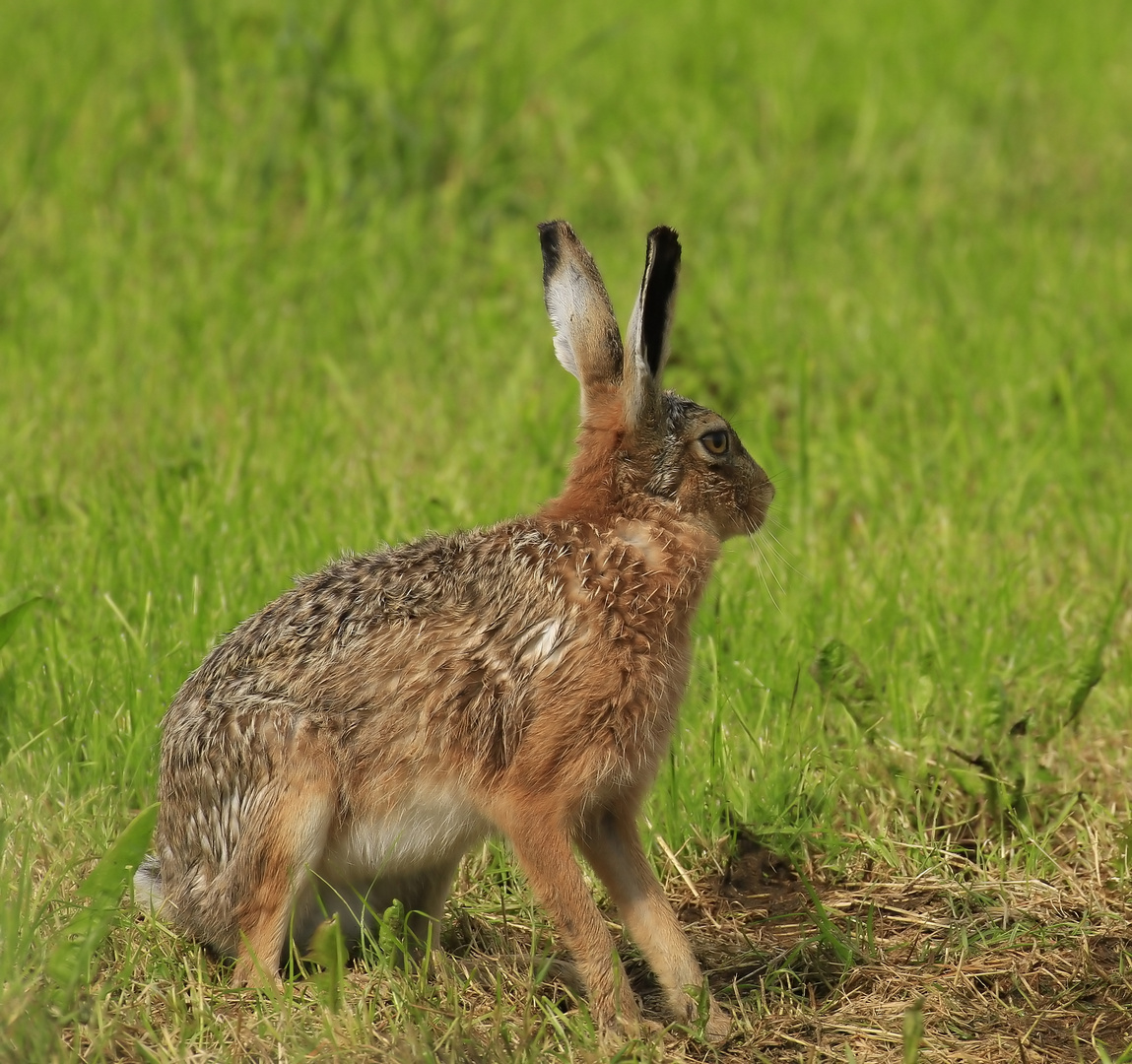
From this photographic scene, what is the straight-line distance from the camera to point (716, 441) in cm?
411

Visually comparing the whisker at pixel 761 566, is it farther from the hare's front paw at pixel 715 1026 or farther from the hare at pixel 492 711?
the hare's front paw at pixel 715 1026

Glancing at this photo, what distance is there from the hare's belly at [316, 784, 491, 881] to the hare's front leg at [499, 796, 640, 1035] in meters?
0.13

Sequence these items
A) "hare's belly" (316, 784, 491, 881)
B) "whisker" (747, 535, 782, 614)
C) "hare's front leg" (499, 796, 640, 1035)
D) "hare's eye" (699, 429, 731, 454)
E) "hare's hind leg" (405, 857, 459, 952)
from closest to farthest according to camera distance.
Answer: "hare's front leg" (499, 796, 640, 1035) → "hare's belly" (316, 784, 491, 881) → "hare's hind leg" (405, 857, 459, 952) → "hare's eye" (699, 429, 731, 454) → "whisker" (747, 535, 782, 614)

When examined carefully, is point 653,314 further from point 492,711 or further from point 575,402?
point 575,402

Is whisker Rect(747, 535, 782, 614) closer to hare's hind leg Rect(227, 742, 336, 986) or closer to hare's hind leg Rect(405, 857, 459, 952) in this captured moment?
hare's hind leg Rect(405, 857, 459, 952)

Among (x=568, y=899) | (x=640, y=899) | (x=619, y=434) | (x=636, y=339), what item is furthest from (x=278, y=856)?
(x=636, y=339)

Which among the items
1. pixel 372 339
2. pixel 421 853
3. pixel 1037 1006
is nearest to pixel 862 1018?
pixel 1037 1006

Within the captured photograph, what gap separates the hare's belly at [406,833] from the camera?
12.3 feet

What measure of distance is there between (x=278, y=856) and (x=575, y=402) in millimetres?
3398

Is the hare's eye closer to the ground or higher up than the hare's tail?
higher up

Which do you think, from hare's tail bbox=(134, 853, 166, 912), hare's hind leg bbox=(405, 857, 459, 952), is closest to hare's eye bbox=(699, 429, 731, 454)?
hare's hind leg bbox=(405, 857, 459, 952)

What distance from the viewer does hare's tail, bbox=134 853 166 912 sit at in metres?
4.03

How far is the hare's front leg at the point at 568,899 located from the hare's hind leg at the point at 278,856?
1.38ft

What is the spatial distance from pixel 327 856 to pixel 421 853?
0.71 feet
